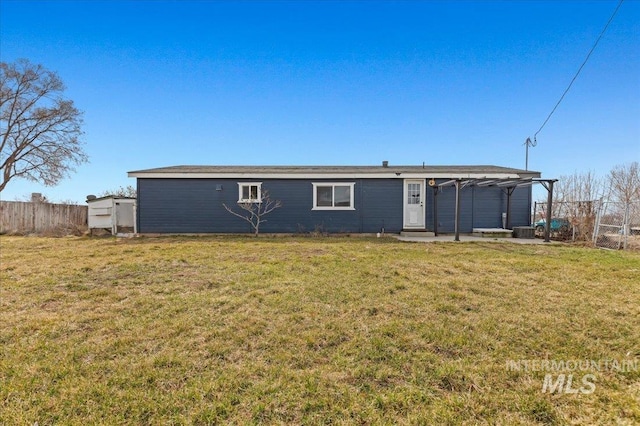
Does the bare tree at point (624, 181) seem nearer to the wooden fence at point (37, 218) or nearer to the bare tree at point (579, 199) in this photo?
the bare tree at point (579, 199)

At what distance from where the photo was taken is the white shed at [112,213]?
12367 mm

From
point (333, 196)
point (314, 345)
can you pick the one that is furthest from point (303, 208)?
point (314, 345)

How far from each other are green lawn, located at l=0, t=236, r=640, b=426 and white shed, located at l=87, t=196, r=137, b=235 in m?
8.15

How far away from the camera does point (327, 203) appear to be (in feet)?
39.1

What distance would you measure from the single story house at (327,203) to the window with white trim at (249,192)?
0.13ft

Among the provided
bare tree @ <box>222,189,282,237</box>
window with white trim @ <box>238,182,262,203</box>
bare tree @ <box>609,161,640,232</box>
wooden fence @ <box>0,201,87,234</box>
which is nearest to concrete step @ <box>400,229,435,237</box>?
bare tree @ <box>222,189,282,237</box>

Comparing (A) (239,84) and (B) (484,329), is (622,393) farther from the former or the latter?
(A) (239,84)

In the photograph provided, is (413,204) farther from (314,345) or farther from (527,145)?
(527,145)

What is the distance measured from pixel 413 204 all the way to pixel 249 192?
6716 mm

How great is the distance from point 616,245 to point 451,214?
4807 mm

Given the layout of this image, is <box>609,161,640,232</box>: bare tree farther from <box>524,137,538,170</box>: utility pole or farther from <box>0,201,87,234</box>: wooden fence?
<box>0,201,87,234</box>: wooden fence

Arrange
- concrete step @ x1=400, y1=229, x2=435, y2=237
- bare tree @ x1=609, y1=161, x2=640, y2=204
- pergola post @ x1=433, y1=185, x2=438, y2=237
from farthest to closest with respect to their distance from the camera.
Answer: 1. bare tree @ x1=609, y1=161, x2=640, y2=204
2. pergola post @ x1=433, y1=185, x2=438, y2=237
3. concrete step @ x1=400, y1=229, x2=435, y2=237

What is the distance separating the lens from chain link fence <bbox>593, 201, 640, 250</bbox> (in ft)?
27.8

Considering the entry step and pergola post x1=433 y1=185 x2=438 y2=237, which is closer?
the entry step
